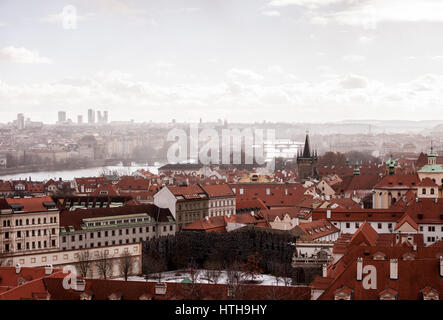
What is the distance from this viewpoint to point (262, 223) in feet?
94.5

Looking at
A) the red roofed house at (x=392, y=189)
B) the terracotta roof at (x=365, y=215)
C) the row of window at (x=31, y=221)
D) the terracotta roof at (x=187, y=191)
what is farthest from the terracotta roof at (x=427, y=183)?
the row of window at (x=31, y=221)

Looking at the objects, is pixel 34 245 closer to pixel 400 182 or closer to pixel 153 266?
pixel 153 266

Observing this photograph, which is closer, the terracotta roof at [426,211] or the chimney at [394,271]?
the chimney at [394,271]

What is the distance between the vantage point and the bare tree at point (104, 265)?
22103 millimetres

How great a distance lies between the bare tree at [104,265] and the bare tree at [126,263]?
34cm

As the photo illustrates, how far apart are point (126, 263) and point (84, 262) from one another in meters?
1.15

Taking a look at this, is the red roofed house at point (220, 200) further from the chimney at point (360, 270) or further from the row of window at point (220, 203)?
the chimney at point (360, 270)

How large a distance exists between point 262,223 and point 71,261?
7860 millimetres

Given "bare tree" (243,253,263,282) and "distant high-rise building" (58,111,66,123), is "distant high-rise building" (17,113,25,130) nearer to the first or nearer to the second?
"distant high-rise building" (58,111,66,123)

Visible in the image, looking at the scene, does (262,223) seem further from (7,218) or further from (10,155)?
(10,155)

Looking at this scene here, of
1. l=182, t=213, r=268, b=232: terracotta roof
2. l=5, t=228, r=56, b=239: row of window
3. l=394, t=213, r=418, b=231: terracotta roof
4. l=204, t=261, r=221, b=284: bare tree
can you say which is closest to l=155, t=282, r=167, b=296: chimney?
l=204, t=261, r=221, b=284: bare tree

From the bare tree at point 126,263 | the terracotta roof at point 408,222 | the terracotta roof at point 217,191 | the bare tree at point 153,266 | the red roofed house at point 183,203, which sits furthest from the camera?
the terracotta roof at point 217,191

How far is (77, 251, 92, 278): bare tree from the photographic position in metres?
22.0
